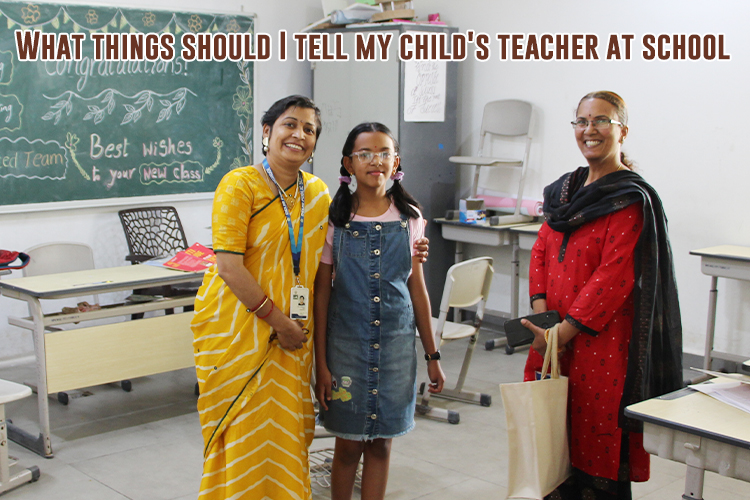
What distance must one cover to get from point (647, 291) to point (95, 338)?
96.9 inches

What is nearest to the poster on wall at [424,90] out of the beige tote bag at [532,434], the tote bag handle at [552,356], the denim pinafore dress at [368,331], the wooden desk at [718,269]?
the wooden desk at [718,269]

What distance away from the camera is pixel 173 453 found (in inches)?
133

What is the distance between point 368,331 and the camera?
7.17 ft

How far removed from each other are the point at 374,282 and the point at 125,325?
1.86 m

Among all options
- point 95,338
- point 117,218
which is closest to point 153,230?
point 117,218

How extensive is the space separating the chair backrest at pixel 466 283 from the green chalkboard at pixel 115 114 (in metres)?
2.53

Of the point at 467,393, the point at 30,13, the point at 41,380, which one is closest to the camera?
the point at 41,380

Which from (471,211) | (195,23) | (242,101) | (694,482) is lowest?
(694,482)

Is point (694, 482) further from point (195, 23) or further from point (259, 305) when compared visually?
point (195, 23)

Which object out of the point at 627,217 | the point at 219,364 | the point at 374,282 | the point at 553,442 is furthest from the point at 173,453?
the point at 627,217

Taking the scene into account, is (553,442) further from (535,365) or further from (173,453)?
(173,453)

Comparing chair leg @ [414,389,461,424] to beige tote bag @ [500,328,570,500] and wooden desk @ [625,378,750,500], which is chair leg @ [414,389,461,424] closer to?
beige tote bag @ [500,328,570,500]

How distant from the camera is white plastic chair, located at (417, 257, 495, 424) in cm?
382

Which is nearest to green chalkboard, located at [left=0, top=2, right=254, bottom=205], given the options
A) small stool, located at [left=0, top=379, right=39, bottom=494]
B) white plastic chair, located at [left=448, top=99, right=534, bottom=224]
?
white plastic chair, located at [left=448, top=99, right=534, bottom=224]
